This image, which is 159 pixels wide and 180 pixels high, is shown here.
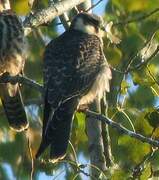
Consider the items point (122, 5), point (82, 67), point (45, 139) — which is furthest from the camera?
point (82, 67)

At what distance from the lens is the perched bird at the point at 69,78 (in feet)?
13.1

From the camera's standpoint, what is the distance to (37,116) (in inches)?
183

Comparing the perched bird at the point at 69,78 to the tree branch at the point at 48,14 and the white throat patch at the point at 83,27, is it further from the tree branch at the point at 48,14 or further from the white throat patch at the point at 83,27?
the tree branch at the point at 48,14

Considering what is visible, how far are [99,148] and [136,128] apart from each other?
0.82 metres

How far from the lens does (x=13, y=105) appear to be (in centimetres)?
489

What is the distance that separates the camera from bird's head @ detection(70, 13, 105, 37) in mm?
4945

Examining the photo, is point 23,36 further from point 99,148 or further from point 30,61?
point 99,148

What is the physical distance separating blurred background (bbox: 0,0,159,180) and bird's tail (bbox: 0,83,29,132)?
0.05 meters

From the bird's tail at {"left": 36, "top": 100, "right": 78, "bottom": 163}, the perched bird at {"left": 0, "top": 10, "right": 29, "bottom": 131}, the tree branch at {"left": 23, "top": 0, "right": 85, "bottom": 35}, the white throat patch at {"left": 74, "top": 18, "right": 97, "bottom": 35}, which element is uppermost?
the tree branch at {"left": 23, "top": 0, "right": 85, "bottom": 35}

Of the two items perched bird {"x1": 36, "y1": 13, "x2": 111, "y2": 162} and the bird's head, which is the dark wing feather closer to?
perched bird {"x1": 36, "y1": 13, "x2": 111, "y2": 162}

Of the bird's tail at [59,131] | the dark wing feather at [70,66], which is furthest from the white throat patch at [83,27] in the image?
the bird's tail at [59,131]

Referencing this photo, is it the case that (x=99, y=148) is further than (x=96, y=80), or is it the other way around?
(x=96, y=80)

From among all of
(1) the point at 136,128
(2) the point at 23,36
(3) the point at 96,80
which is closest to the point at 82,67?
(3) the point at 96,80

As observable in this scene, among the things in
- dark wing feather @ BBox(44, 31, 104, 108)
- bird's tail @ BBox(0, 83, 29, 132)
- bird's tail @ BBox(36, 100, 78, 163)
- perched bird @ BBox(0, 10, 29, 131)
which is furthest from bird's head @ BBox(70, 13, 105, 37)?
bird's tail @ BBox(36, 100, 78, 163)
